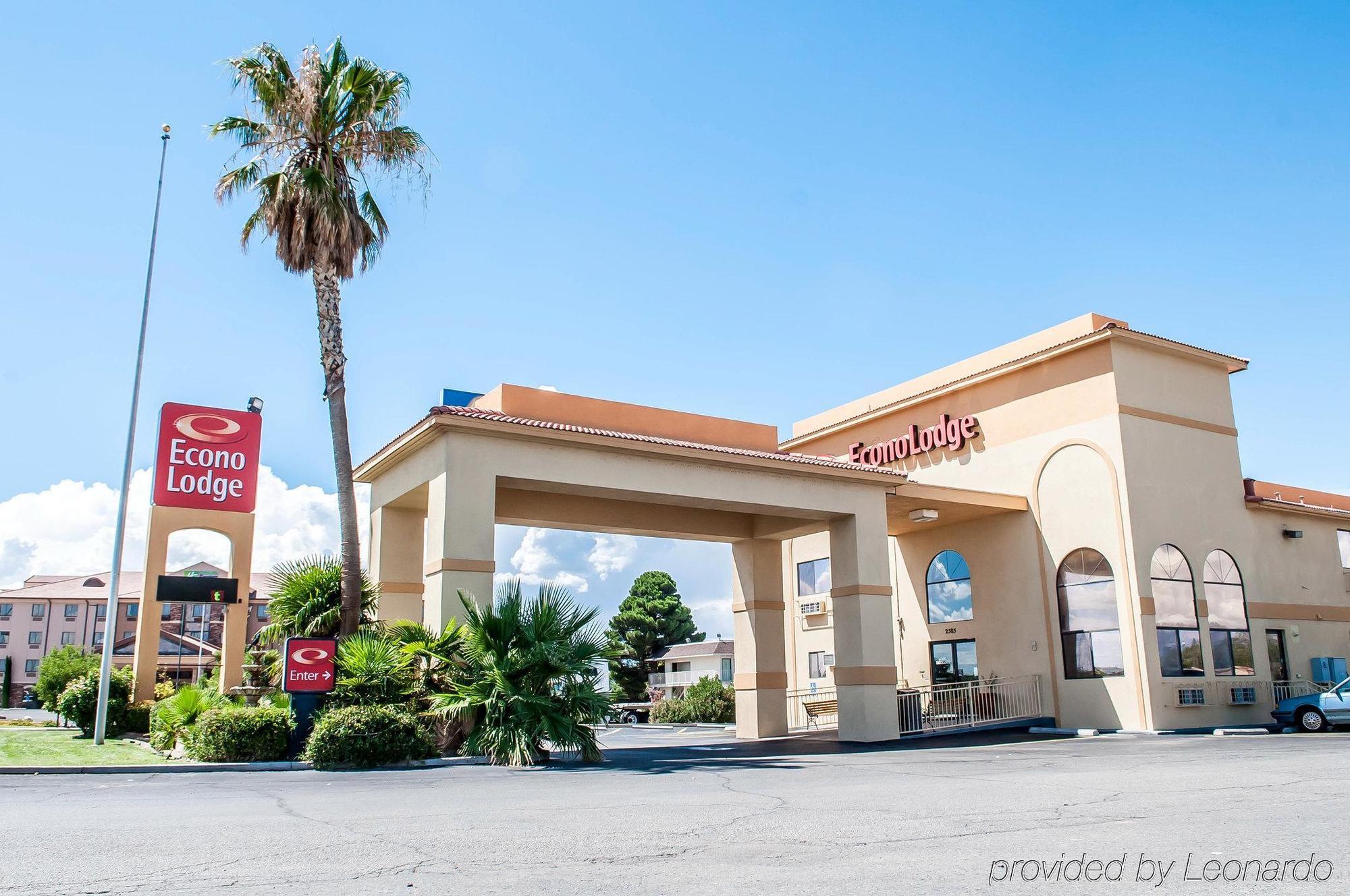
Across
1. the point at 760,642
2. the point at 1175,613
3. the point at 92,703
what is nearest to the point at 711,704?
the point at 760,642

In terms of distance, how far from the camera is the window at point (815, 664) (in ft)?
105

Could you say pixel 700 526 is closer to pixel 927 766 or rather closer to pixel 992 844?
pixel 927 766

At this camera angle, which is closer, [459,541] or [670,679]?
[459,541]

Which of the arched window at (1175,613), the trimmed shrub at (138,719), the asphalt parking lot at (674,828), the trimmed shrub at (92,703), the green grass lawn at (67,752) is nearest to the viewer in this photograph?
the asphalt parking lot at (674,828)

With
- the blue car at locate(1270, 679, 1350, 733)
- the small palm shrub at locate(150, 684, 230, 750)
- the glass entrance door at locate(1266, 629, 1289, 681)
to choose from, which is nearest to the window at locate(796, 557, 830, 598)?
the glass entrance door at locate(1266, 629, 1289, 681)

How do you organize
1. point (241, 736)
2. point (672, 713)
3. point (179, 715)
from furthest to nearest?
point (672, 713)
point (179, 715)
point (241, 736)

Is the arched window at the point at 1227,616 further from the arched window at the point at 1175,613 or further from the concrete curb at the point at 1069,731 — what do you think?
the concrete curb at the point at 1069,731

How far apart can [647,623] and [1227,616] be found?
40.4m

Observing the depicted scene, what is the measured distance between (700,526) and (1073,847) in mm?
18246

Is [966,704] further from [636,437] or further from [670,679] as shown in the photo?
[670,679]

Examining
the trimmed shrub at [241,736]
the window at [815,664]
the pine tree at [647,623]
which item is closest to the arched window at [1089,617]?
Result: the window at [815,664]

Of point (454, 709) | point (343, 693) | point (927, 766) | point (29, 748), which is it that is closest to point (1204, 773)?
point (927, 766)

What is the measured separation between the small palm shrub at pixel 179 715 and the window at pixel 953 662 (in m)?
19.0

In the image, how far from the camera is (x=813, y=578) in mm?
32875
